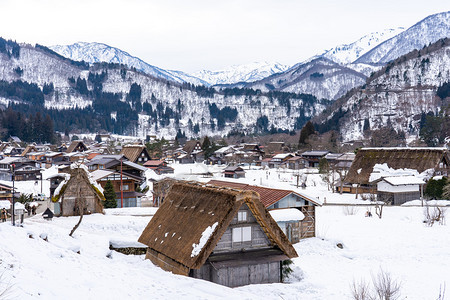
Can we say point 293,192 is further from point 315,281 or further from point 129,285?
point 129,285

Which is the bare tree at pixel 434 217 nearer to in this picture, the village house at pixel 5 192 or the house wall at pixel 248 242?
the house wall at pixel 248 242

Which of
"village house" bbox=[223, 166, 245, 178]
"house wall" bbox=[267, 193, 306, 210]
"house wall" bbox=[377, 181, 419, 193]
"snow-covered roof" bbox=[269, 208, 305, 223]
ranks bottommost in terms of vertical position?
"village house" bbox=[223, 166, 245, 178]

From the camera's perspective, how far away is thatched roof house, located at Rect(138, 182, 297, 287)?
14.6 metres

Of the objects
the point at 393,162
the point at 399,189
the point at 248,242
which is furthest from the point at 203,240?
the point at 393,162

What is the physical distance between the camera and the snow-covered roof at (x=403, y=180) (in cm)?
3969

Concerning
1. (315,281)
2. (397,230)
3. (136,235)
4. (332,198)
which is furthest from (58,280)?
(332,198)

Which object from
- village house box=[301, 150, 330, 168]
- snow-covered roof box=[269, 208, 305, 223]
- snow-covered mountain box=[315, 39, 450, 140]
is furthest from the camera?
snow-covered mountain box=[315, 39, 450, 140]

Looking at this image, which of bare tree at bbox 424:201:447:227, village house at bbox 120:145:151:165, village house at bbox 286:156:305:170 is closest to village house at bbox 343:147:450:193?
bare tree at bbox 424:201:447:227

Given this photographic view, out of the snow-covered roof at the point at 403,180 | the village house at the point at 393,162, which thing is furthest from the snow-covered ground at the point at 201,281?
the village house at the point at 393,162

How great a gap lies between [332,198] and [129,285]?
3515 centimetres

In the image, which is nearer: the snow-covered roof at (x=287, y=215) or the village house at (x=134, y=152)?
the snow-covered roof at (x=287, y=215)

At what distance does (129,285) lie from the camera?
12.0 meters

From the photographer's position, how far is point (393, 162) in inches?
1837

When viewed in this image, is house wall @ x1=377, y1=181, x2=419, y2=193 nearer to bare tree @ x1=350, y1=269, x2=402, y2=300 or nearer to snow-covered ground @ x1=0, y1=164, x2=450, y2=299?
snow-covered ground @ x1=0, y1=164, x2=450, y2=299
